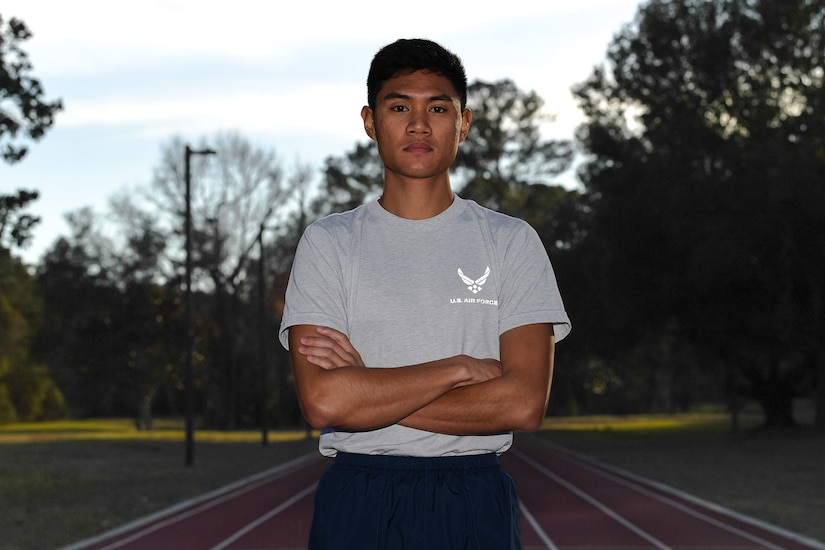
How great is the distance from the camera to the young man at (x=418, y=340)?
3.56 meters

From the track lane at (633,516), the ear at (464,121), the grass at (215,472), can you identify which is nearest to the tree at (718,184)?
the grass at (215,472)

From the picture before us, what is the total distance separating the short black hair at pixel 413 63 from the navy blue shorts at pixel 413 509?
1.03m

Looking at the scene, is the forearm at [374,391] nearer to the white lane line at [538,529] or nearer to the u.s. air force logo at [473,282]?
the u.s. air force logo at [473,282]

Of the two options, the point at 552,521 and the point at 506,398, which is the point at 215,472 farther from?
the point at 506,398

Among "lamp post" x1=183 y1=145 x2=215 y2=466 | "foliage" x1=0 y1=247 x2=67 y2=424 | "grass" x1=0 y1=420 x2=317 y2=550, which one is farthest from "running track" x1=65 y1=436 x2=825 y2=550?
"foliage" x1=0 y1=247 x2=67 y2=424

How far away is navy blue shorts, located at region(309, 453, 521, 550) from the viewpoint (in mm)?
3574

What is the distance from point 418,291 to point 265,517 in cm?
1860

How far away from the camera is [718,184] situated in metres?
44.7

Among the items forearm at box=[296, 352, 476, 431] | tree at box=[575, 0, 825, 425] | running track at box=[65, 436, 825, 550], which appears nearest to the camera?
forearm at box=[296, 352, 476, 431]

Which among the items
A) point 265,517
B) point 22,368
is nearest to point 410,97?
point 265,517

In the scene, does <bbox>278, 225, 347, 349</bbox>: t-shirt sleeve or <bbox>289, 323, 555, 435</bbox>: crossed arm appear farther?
<bbox>278, 225, 347, 349</bbox>: t-shirt sleeve

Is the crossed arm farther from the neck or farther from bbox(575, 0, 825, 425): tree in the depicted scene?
→ bbox(575, 0, 825, 425): tree

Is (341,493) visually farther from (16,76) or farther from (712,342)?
(712,342)

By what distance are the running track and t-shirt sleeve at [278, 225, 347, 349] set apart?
13.6 metres
